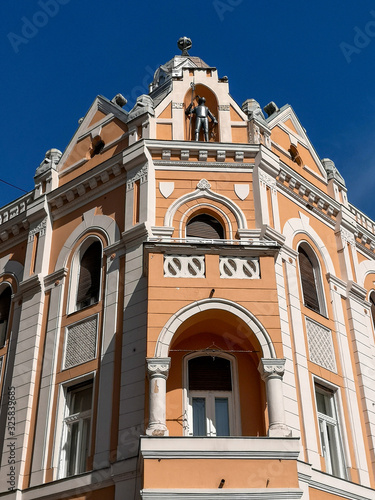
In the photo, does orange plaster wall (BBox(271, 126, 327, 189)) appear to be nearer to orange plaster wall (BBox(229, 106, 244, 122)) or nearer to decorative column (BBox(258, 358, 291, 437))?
orange plaster wall (BBox(229, 106, 244, 122))

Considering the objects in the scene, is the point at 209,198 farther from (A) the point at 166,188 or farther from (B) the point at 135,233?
(B) the point at 135,233

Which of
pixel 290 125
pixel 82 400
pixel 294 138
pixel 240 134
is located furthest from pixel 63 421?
pixel 290 125

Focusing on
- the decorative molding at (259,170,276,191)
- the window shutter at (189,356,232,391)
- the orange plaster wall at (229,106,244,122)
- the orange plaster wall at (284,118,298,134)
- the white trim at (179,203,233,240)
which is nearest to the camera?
the window shutter at (189,356,232,391)

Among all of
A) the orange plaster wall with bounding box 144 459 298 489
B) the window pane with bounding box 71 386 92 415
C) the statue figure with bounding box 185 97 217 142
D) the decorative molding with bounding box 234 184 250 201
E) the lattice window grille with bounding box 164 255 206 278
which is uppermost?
the statue figure with bounding box 185 97 217 142

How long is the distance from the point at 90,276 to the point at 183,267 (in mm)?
3846

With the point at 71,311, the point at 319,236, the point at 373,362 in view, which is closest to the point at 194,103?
the point at 319,236

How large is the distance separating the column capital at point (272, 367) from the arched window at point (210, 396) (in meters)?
1.30

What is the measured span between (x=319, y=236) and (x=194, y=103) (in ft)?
17.7

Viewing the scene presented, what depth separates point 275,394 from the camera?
53.6 ft

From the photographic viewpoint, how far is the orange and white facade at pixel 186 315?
16.5 meters

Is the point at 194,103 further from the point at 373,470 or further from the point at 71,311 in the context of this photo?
the point at 373,470

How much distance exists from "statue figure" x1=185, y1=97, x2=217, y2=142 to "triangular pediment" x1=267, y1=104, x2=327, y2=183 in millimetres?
2061

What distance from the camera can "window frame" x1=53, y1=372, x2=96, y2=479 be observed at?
18.0m

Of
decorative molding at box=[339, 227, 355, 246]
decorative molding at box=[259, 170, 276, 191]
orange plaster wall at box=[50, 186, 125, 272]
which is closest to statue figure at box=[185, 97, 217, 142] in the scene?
decorative molding at box=[259, 170, 276, 191]
